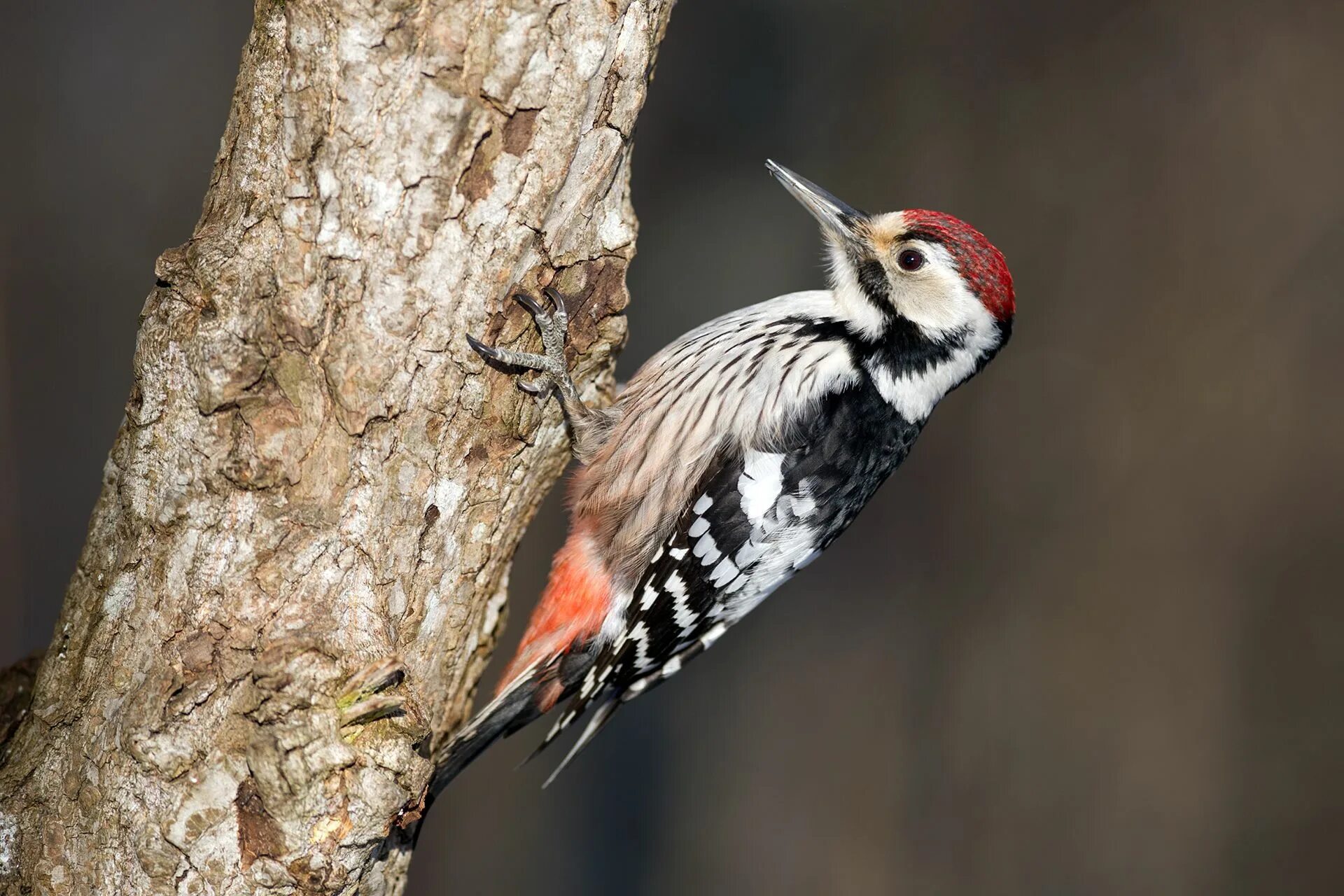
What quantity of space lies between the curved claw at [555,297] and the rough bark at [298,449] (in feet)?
0.43

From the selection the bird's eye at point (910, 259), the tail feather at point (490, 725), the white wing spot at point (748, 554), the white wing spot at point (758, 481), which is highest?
the bird's eye at point (910, 259)

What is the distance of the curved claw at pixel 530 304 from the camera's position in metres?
1.96

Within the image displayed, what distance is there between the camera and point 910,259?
2512mm

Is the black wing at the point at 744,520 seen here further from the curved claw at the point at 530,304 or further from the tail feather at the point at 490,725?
the curved claw at the point at 530,304

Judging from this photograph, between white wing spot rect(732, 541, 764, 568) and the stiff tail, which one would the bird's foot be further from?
the stiff tail

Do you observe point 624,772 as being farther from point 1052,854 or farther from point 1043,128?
point 1043,128

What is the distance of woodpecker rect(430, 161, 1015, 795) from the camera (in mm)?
2467

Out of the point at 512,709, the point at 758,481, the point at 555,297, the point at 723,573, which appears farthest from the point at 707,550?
the point at 555,297

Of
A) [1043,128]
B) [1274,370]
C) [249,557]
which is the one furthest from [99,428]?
[1274,370]

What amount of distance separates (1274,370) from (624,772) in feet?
Result: 10.1

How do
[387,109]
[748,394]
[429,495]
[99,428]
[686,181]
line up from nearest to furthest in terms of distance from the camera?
[387,109] < [429,495] < [748,394] < [99,428] < [686,181]

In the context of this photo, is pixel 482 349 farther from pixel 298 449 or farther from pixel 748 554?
pixel 748 554

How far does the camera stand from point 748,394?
2.51m

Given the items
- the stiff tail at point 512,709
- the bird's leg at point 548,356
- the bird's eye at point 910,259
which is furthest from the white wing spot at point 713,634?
the bird's eye at point 910,259
